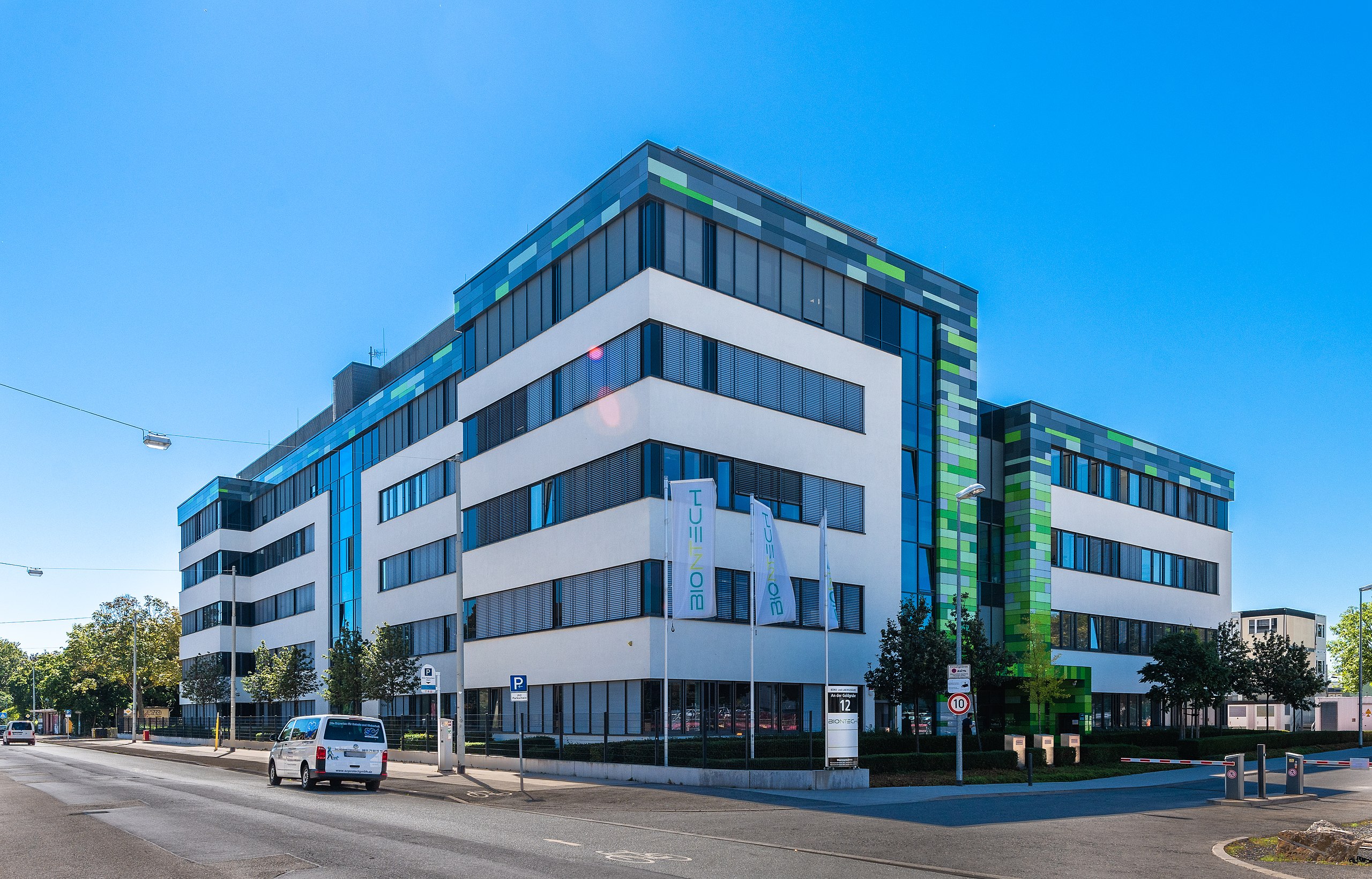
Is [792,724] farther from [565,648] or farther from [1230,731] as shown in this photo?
[1230,731]

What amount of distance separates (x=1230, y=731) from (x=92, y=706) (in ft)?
342

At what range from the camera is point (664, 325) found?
36.1 meters

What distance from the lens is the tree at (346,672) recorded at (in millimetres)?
50219

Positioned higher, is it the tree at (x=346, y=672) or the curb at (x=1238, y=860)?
the curb at (x=1238, y=860)

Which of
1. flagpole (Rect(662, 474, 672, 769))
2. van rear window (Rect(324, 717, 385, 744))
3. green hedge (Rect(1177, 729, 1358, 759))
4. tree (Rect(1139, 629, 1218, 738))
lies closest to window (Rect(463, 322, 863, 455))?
flagpole (Rect(662, 474, 672, 769))

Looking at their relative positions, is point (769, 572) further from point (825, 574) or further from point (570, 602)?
point (570, 602)

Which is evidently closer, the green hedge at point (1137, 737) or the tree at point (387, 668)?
the green hedge at point (1137, 737)

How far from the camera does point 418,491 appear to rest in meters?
52.8

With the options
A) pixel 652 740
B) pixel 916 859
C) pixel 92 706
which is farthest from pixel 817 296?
pixel 92 706

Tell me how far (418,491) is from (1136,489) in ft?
120

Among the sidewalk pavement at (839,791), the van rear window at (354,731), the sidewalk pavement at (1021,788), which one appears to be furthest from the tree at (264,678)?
the sidewalk pavement at (1021,788)

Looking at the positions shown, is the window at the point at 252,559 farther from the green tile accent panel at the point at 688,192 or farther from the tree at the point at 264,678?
the green tile accent panel at the point at 688,192

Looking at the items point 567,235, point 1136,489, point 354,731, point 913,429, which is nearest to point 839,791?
point 354,731

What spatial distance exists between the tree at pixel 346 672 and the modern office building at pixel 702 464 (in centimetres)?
265
